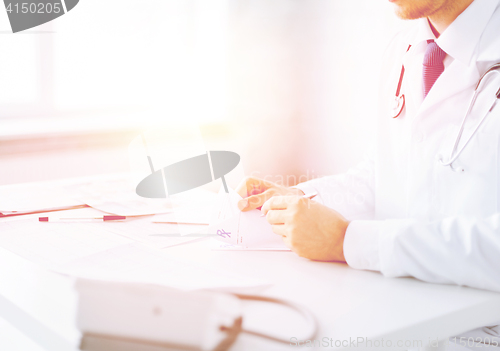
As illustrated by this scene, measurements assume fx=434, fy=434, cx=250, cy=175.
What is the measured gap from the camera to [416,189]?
102 cm

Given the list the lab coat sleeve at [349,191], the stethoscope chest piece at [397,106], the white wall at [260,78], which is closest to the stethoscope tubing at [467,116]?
the stethoscope chest piece at [397,106]

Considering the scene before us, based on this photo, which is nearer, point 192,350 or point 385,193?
point 192,350

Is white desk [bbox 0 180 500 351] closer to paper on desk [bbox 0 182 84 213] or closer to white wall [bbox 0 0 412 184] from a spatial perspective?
paper on desk [bbox 0 182 84 213]

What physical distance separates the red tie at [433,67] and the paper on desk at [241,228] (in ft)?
1.70

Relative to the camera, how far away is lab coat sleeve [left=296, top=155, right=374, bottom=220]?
121cm

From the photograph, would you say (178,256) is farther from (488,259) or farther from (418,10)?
(418,10)

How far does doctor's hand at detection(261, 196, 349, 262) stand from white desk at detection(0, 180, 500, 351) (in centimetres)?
2

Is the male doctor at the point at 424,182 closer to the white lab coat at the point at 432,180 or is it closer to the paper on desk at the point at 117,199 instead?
the white lab coat at the point at 432,180

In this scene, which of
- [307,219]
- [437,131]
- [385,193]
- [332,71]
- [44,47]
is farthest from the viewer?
[332,71]

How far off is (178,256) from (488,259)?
547 mm

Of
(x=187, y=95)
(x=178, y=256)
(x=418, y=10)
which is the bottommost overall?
(x=178, y=256)

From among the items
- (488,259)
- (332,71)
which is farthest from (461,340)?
(332,71)

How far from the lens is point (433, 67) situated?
40.9 inches

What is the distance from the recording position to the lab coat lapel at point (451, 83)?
3.06 feet
